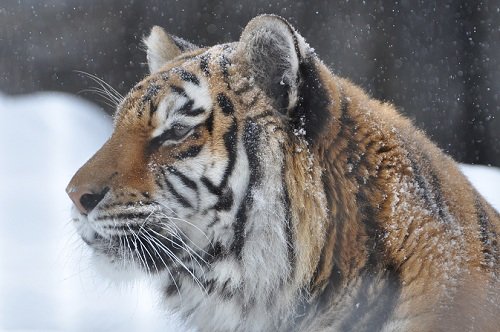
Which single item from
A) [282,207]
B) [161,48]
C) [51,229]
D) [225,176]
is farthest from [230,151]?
[51,229]

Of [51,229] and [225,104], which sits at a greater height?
[225,104]

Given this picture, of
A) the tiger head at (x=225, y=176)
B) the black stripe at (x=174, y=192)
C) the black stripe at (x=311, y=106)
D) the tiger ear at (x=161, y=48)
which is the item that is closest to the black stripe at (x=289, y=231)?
the tiger head at (x=225, y=176)

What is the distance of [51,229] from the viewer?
3770 mm

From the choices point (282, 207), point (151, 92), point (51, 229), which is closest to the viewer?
point (282, 207)

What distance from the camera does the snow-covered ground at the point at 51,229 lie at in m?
2.82

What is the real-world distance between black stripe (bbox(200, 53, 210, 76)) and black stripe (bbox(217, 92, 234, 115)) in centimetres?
7

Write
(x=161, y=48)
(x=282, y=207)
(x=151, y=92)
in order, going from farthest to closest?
(x=161, y=48), (x=151, y=92), (x=282, y=207)

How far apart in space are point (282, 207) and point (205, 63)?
0.37 metres

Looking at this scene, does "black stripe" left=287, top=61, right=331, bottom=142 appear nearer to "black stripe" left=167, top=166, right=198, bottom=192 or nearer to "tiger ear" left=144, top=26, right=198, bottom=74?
"black stripe" left=167, top=166, right=198, bottom=192

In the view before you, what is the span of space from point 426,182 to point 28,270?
232 cm

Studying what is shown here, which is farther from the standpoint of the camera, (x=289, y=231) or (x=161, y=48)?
(x=161, y=48)

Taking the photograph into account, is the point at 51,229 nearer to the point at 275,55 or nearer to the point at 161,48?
the point at 161,48

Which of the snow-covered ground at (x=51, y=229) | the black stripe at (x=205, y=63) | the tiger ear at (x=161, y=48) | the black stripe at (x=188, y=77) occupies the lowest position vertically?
the snow-covered ground at (x=51, y=229)

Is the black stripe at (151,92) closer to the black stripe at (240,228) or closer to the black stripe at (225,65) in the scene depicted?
the black stripe at (225,65)
